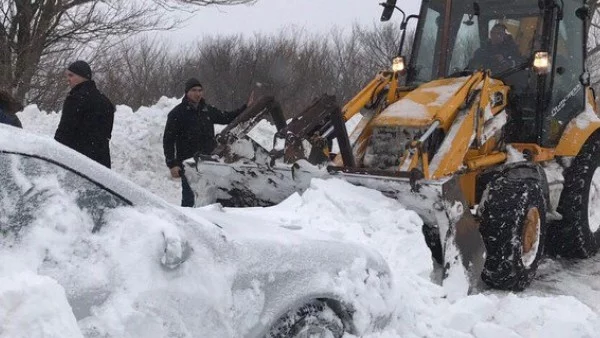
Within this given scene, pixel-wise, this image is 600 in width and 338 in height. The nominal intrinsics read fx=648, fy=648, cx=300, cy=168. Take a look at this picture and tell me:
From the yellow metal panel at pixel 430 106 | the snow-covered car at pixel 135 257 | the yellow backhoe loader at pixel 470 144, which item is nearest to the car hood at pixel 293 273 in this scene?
the snow-covered car at pixel 135 257

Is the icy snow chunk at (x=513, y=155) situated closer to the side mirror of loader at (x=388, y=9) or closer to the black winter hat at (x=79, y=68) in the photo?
the side mirror of loader at (x=388, y=9)

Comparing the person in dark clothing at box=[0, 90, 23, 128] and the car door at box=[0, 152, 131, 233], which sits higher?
the car door at box=[0, 152, 131, 233]

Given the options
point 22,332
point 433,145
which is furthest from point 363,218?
point 22,332

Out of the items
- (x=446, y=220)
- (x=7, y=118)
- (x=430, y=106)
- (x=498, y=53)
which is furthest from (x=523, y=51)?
(x=7, y=118)

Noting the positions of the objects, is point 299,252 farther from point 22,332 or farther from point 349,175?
point 349,175

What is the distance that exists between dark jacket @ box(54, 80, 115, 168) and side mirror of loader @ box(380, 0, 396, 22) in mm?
3037

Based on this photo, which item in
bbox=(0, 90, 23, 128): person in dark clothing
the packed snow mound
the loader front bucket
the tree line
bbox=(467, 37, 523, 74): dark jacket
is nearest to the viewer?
the packed snow mound

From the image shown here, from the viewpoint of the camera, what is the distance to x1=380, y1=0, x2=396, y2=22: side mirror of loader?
6855mm

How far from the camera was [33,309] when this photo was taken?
209cm

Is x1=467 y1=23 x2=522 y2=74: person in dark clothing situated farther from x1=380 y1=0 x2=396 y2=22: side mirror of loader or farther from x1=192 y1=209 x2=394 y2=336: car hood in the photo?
x1=192 y1=209 x2=394 y2=336: car hood

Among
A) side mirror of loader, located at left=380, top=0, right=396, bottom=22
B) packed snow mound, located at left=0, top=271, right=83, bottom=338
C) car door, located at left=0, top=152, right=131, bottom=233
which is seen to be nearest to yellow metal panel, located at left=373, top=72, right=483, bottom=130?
side mirror of loader, located at left=380, top=0, right=396, bottom=22

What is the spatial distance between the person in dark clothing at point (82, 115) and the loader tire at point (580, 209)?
456 cm

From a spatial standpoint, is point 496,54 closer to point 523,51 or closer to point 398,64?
point 523,51

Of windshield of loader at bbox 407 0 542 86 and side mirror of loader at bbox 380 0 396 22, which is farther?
side mirror of loader at bbox 380 0 396 22
